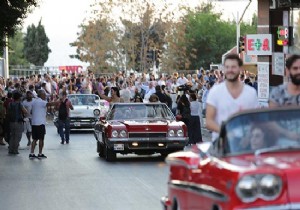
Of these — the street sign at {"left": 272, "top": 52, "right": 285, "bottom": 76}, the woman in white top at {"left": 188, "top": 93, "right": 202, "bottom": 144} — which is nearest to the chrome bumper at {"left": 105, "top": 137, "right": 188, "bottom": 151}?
the woman in white top at {"left": 188, "top": 93, "right": 202, "bottom": 144}

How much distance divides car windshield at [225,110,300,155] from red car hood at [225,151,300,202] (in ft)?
0.65

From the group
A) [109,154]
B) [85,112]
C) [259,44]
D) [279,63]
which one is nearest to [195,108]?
[279,63]

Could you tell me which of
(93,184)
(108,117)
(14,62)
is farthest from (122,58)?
(93,184)

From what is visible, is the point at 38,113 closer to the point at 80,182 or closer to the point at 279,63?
the point at 80,182

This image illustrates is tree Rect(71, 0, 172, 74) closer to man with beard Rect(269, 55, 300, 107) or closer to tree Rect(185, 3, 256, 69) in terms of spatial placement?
tree Rect(185, 3, 256, 69)

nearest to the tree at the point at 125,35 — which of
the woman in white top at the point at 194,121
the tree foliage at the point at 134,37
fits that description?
the tree foliage at the point at 134,37

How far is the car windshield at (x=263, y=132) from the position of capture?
911cm

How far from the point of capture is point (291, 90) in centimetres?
1056

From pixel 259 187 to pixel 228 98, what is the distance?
2.54 meters

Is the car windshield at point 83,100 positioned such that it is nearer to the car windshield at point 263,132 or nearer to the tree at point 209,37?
the car windshield at point 263,132

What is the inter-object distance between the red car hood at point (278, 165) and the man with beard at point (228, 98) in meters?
1.50

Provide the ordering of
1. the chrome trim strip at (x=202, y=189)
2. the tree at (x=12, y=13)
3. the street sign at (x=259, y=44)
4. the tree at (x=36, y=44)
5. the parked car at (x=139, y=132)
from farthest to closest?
the tree at (x=36, y=44) < the street sign at (x=259, y=44) < the tree at (x=12, y=13) < the parked car at (x=139, y=132) < the chrome trim strip at (x=202, y=189)

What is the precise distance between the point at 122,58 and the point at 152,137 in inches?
2280

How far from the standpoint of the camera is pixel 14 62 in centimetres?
12594
